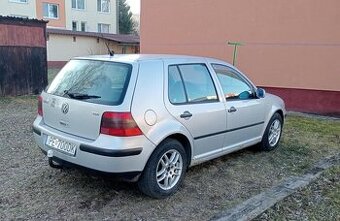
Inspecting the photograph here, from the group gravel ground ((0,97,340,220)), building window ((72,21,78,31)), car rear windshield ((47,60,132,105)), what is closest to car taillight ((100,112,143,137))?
car rear windshield ((47,60,132,105))

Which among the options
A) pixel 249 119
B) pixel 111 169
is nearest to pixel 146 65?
pixel 111 169

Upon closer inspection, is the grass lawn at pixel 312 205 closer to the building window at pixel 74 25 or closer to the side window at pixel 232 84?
the side window at pixel 232 84

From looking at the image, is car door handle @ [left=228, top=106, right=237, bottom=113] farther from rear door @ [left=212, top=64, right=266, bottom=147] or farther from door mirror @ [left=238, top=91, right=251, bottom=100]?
door mirror @ [left=238, top=91, right=251, bottom=100]

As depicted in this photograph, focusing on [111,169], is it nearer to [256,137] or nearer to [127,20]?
[256,137]

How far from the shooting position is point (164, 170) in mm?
4074

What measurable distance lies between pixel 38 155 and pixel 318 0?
7722 millimetres

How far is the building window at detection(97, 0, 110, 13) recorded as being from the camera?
4081 centimetres

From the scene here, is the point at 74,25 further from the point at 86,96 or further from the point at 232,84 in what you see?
the point at 86,96

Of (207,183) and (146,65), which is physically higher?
(146,65)

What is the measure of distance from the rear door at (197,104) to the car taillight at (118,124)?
0.55 m

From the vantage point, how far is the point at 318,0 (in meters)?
9.41

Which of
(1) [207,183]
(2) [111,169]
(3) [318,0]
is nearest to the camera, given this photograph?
(2) [111,169]

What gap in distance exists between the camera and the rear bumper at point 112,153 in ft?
11.7

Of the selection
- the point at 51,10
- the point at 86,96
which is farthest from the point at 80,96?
the point at 51,10
